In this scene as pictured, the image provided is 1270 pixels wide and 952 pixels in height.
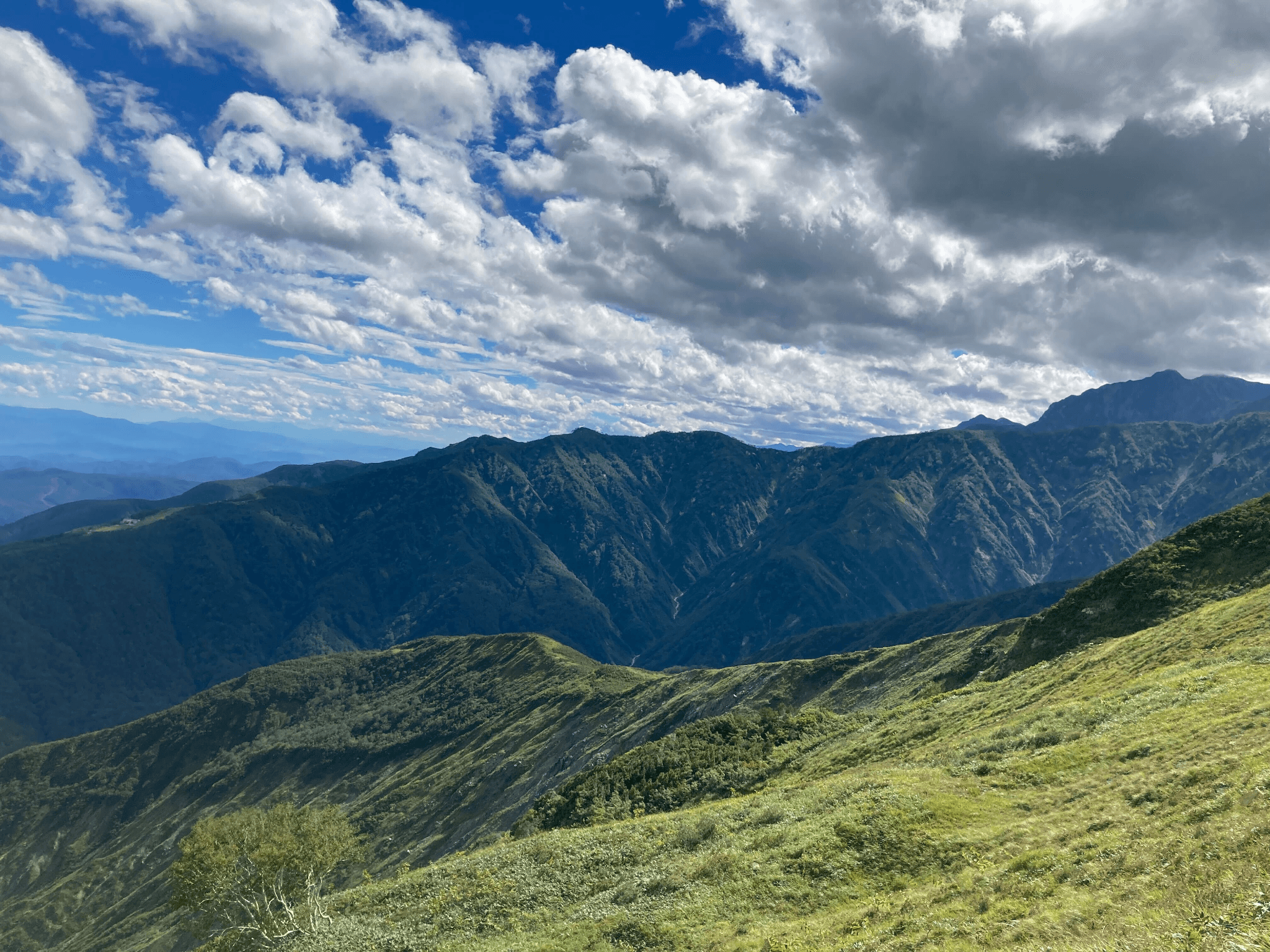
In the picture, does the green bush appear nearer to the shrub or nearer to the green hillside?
the green hillside

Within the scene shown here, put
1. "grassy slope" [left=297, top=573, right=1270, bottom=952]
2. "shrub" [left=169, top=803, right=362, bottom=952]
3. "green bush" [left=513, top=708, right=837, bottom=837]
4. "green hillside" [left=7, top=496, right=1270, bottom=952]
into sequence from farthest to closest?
"green bush" [left=513, top=708, right=837, bottom=837]
"shrub" [left=169, top=803, right=362, bottom=952]
"green hillside" [left=7, top=496, right=1270, bottom=952]
"grassy slope" [left=297, top=573, right=1270, bottom=952]

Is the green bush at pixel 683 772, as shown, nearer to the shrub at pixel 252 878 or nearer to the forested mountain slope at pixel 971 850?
the forested mountain slope at pixel 971 850

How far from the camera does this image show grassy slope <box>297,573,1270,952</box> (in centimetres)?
2195

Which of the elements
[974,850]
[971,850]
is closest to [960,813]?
[971,850]

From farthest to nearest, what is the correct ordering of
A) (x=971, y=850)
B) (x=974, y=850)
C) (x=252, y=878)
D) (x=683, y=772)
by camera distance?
1. (x=683, y=772)
2. (x=252, y=878)
3. (x=971, y=850)
4. (x=974, y=850)

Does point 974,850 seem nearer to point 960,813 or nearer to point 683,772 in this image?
point 960,813

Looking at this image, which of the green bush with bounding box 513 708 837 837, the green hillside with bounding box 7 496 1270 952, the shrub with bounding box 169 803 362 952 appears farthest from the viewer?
the green bush with bounding box 513 708 837 837

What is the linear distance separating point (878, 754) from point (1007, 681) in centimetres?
1907

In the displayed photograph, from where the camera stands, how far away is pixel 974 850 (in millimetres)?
31297

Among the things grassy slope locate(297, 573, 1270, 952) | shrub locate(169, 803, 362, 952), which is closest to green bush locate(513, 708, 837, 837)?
grassy slope locate(297, 573, 1270, 952)

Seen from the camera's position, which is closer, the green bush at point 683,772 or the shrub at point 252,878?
the shrub at point 252,878

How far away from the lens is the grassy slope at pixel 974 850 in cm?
2195

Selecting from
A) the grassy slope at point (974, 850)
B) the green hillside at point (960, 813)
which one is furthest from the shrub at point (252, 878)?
the grassy slope at point (974, 850)

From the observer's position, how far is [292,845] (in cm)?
5406
